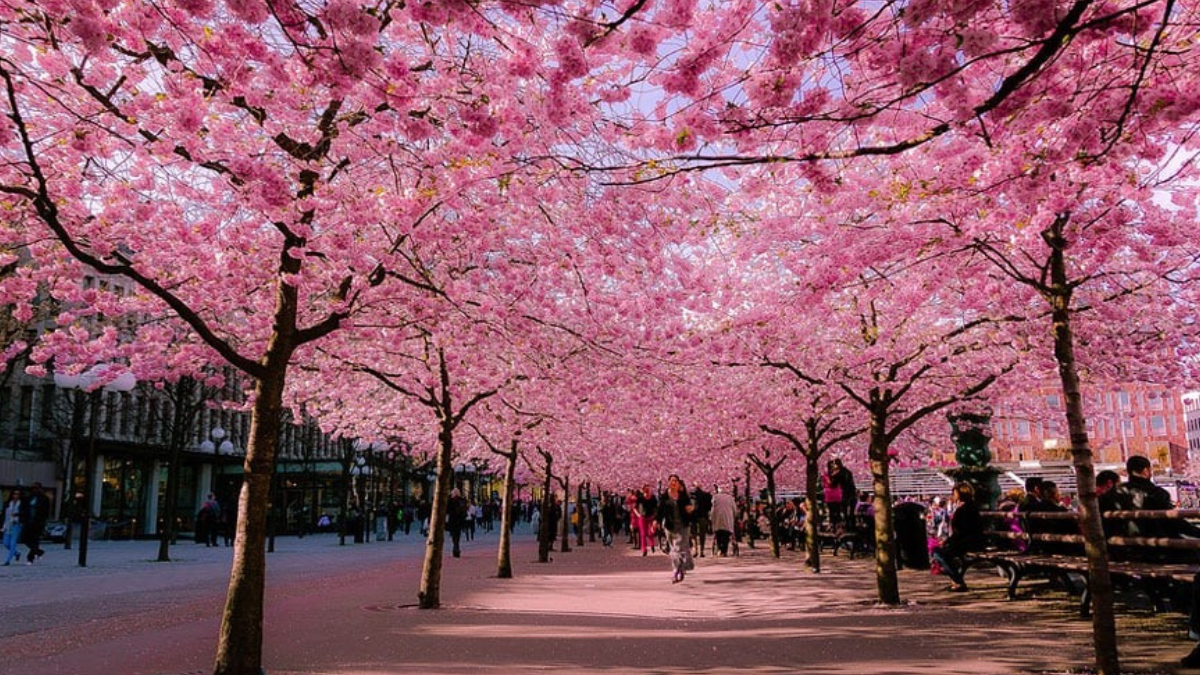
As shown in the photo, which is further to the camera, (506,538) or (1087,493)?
(506,538)

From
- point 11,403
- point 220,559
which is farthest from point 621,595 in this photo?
point 11,403

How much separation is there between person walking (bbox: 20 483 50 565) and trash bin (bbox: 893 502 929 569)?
21602mm

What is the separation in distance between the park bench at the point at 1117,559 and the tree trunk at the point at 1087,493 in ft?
4.73

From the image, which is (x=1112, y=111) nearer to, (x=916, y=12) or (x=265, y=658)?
(x=916, y=12)

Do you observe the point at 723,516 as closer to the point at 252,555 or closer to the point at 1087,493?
the point at 1087,493

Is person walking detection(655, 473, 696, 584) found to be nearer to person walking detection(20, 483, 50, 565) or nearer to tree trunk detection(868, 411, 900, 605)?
tree trunk detection(868, 411, 900, 605)

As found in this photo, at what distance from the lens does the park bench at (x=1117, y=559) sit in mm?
8289

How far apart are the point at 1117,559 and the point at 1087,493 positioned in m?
3.97

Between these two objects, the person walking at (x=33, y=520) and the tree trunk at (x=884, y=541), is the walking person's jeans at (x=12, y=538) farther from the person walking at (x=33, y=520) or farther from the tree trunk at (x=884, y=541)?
the tree trunk at (x=884, y=541)

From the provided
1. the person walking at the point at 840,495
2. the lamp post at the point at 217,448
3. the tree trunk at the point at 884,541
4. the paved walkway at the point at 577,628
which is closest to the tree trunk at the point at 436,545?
the paved walkway at the point at 577,628

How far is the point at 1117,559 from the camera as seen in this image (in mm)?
9867

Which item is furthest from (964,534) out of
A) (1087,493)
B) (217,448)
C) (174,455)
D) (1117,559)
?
(217,448)

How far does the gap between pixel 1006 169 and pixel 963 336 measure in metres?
7.73

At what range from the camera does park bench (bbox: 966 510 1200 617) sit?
829cm
